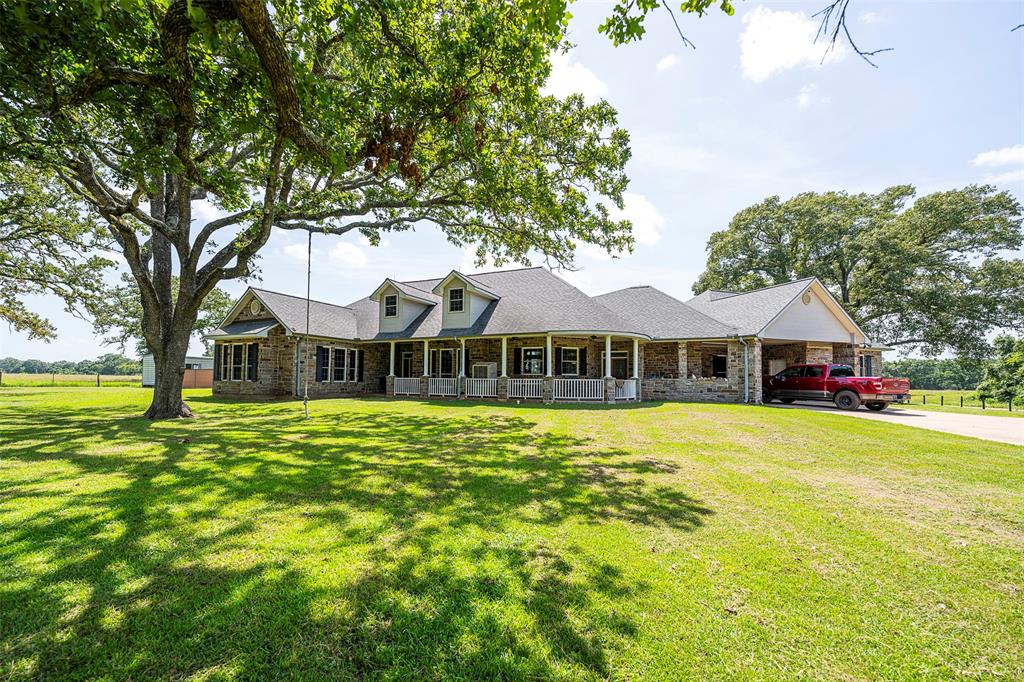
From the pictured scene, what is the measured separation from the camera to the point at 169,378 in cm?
1229

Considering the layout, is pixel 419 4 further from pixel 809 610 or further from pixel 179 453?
pixel 809 610

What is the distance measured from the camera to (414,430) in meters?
10.5

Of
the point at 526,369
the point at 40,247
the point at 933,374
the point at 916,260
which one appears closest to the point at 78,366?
the point at 40,247

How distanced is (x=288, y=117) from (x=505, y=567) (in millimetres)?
6079

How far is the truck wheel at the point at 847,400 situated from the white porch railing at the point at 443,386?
16001mm

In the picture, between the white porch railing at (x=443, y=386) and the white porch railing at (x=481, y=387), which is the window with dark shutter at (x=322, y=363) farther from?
the white porch railing at (x=481, y=387)

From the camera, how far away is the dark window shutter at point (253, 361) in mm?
21609

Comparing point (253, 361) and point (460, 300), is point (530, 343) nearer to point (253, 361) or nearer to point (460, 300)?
point (460, 300)

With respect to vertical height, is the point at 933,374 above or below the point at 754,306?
below

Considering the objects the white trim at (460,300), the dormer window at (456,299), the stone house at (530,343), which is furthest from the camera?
the dormer window at (456,299)

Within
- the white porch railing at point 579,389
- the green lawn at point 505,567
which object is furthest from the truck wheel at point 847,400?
the green lawn at point 505,567

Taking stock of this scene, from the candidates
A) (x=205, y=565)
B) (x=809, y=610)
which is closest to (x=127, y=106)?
(x=205, y=565)

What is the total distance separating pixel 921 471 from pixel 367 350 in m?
22.8

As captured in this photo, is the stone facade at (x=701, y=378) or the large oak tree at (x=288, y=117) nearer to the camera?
the large oak tree at (x=288, y=117)
